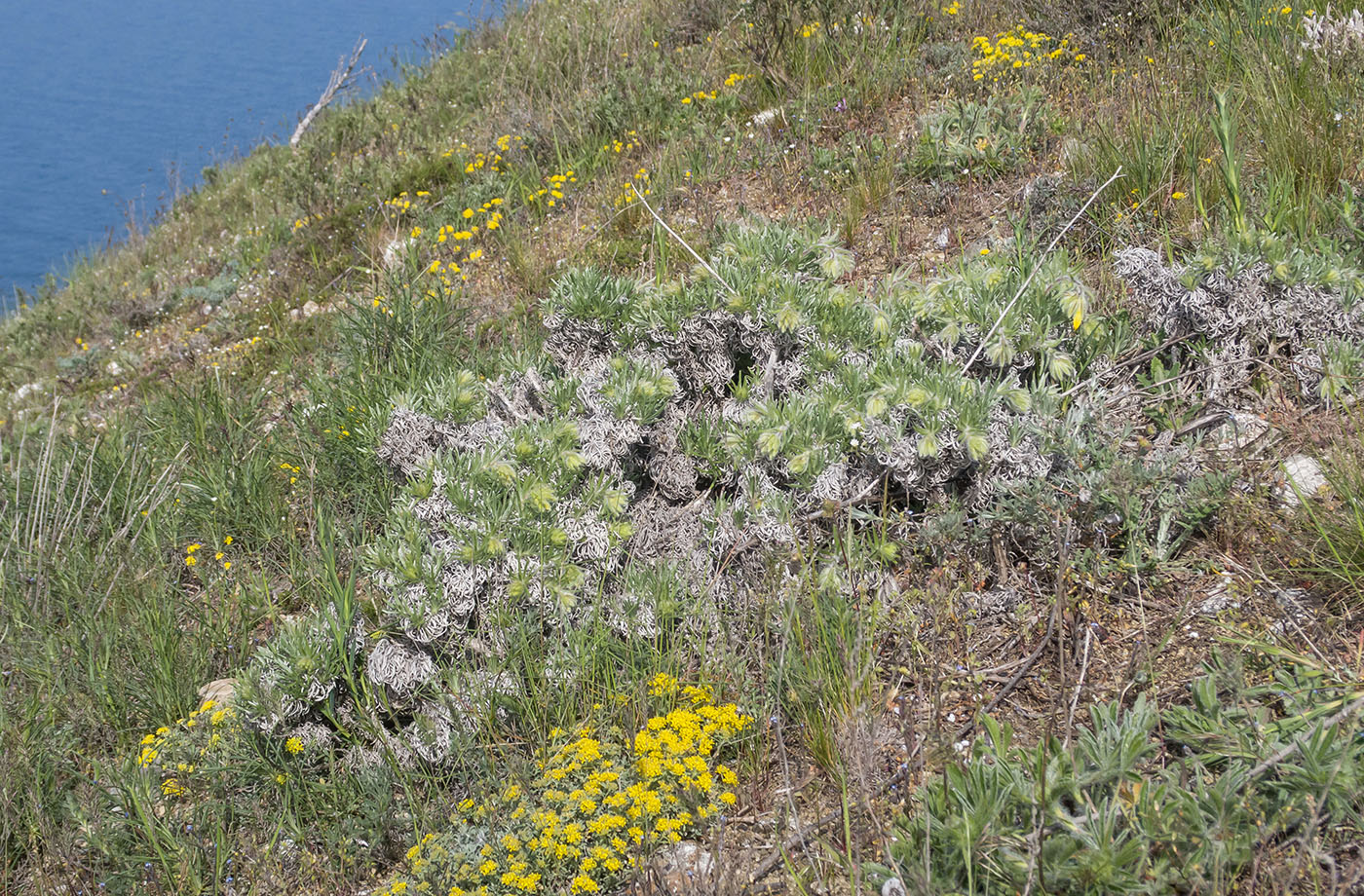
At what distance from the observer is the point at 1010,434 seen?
2.87 meters

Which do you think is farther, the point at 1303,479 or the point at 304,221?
the point at 304,221

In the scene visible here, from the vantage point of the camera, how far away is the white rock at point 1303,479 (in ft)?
8.79

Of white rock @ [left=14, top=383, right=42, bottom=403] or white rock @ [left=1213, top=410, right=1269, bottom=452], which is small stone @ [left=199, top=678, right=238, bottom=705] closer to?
white rock @ [left=1213, top=410, right=1269, bottom=452]

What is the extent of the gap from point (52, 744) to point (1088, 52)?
20.1 ft

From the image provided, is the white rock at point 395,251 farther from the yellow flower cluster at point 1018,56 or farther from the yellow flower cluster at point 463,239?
the yellow flower cluster at point 1018,56

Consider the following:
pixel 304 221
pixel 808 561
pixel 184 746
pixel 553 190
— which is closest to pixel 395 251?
pixel 553 190

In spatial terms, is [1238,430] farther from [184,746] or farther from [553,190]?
[553,190]

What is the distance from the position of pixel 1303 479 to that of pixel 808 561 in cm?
150

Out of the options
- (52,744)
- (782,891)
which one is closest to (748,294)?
(782,891)

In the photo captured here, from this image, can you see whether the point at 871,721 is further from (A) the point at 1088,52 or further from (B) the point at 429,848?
(A) the point at 1088,52

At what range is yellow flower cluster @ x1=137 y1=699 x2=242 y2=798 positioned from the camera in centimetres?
271

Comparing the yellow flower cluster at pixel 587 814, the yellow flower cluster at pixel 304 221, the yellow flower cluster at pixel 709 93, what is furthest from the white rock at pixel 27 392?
the yellow flower cluster at pixel 587 814

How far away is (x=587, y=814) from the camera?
7.59ft

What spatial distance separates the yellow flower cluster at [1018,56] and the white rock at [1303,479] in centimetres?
319
